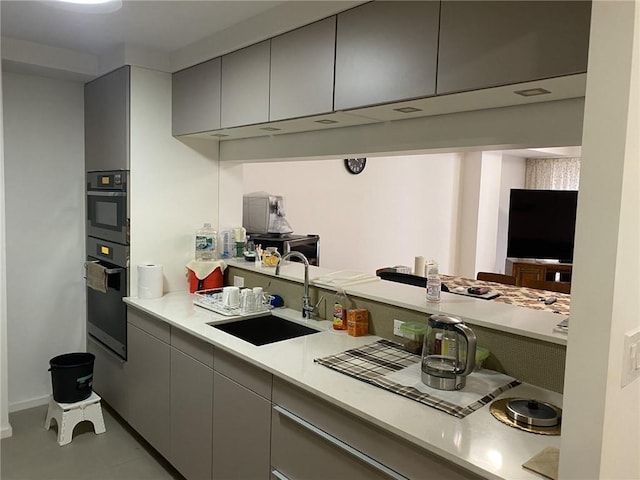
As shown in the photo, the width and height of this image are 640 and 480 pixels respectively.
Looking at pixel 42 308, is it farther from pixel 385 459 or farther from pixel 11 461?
pixel 385 459

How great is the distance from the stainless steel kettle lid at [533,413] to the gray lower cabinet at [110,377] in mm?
2464

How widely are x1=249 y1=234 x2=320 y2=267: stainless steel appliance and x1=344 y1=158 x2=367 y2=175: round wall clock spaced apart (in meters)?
1.52

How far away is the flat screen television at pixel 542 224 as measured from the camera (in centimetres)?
610

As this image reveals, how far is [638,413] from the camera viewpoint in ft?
4.21

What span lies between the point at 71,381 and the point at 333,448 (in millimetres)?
2042

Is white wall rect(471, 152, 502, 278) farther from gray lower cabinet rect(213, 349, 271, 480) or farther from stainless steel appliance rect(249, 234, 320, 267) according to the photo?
gray lower cabinet rect(213, 349, 271, 480)

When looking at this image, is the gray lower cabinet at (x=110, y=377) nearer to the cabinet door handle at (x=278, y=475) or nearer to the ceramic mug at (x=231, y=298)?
the ceramic mug at (x=231, y=298)

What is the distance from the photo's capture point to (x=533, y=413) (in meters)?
1.49

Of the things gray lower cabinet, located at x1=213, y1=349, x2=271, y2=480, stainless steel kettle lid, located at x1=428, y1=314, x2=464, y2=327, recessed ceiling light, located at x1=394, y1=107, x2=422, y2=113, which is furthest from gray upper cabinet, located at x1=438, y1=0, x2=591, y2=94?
gray lower cabinet, located at x1=213, y1=349, x2=271, y2=480

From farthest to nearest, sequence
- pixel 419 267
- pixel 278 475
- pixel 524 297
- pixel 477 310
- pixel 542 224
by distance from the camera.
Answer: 1. pixel 542 224
2. pixel 419 267
3. pixel 524 297
4. pixel 477 310
5. pixel 278 475

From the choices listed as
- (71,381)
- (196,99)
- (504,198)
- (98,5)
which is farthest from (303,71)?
(504,198)

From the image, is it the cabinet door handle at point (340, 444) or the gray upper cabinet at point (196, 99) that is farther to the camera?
the gray upper cabinet at point (196, 99)

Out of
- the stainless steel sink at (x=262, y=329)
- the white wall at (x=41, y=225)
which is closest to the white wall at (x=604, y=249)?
the stainless steel sink at (x=262, y=329)

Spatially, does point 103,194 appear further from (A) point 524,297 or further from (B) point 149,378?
(A) point 524,297
